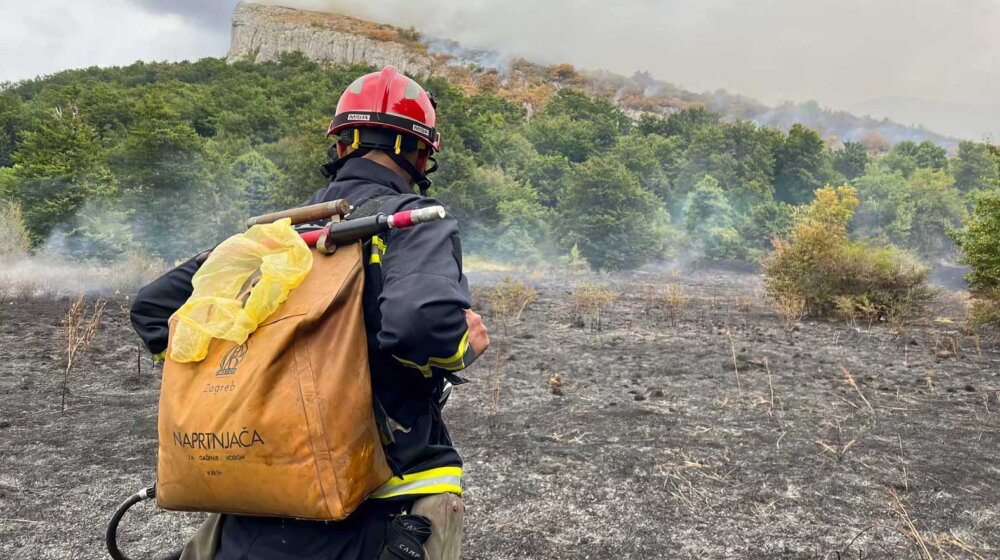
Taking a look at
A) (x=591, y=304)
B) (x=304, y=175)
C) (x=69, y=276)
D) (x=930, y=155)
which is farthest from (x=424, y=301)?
(x=930, y=155)

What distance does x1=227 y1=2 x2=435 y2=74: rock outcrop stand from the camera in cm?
13638

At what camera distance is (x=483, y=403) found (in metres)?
7.04

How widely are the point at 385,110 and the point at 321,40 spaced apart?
154 m

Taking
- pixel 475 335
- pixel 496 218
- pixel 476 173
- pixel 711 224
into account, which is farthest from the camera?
pixel 711 224

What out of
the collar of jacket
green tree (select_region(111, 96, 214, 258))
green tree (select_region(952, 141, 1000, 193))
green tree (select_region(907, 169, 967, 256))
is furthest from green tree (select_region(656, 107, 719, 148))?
the collar of jacket

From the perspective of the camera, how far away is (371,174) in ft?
5.48

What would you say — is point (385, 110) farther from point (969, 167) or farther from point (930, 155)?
point (930, 155)

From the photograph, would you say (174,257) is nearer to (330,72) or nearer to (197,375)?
(197,375)

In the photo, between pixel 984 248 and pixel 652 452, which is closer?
pixel 652 452

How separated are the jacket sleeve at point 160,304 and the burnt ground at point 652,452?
256cm

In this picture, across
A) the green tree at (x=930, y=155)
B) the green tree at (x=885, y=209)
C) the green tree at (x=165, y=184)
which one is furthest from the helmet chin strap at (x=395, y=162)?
the green tree at (x=930, y=155)

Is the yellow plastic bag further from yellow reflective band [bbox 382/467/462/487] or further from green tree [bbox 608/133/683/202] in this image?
green tree [bbox 608/133/683/202]

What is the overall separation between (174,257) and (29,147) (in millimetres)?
6586

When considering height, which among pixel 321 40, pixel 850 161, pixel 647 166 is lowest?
pixel 647 166
